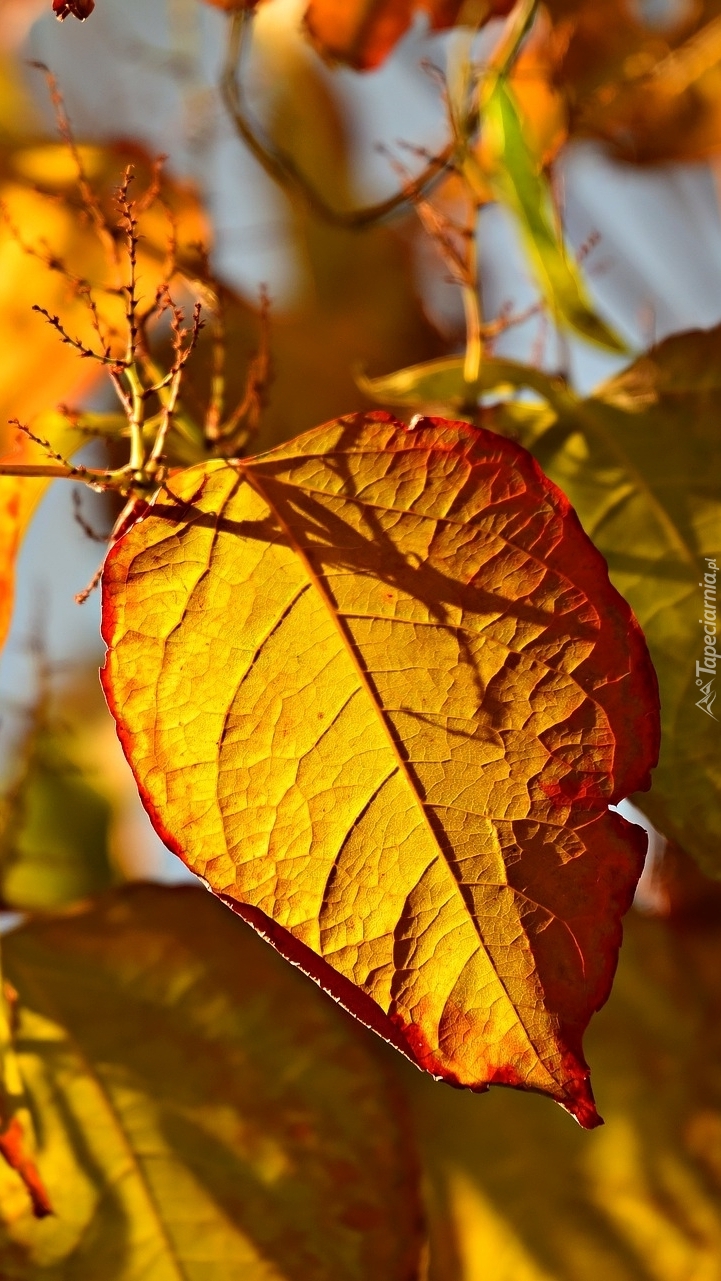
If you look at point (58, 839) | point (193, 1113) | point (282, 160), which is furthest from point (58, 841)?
point (282, 160)

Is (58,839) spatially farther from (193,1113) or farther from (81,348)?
(81,348)

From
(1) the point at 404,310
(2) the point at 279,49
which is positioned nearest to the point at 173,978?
(1) the point at 404,310

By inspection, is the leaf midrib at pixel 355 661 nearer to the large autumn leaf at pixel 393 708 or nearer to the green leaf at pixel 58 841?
the large autumn leaf at pixel 393 708

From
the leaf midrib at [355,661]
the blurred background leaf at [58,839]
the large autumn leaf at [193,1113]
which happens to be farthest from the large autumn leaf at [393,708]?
the blurred background leaf at [58,839]

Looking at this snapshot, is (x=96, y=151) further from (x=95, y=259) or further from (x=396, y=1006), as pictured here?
(x=396, y=1006)

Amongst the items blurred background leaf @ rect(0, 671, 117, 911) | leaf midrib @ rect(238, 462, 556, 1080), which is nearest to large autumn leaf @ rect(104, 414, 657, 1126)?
leaf midrib @ rect(238, 462, 556, 1080)

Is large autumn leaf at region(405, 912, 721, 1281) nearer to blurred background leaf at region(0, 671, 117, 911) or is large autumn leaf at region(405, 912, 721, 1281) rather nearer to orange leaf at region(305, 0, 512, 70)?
blurred background leaf at region(0, 671, 117, 911)
